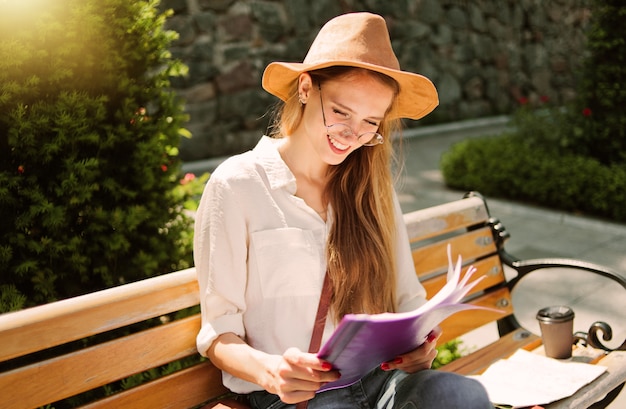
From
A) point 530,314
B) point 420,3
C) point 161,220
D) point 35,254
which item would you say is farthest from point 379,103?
point 420,3

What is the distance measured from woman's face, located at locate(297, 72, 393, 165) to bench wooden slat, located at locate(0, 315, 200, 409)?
67cm

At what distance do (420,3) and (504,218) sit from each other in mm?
6031

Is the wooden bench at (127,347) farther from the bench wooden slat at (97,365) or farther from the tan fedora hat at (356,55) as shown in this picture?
the tan fedora hat at (356,55)

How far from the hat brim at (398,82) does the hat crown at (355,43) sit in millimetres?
27

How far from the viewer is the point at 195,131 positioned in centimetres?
857

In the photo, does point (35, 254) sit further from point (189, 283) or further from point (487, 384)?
point (487, 384)

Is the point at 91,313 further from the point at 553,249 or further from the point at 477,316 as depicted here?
the point at 553,249

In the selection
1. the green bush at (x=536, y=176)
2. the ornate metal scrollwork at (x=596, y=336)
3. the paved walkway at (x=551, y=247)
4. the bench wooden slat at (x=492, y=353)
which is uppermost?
the ornate metal scrollwork at (x=596, y=336)

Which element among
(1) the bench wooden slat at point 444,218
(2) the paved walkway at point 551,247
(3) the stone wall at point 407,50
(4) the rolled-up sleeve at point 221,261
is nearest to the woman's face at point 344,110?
(4) the rolled-up sleeve at point 221,261

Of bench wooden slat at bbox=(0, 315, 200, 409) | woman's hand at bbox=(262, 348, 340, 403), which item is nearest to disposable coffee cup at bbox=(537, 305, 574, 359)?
woman's hand at bbox=(262, 348, 340, 403)

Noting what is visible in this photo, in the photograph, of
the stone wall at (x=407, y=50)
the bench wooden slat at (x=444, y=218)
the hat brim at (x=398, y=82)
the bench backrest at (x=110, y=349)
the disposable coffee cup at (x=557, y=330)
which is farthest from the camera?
the stone wall at (x=407, y=50)

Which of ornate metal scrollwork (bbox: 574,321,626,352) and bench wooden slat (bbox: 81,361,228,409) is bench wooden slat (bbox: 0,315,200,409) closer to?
bench wooden slat (bbox: 81,361,228,409)

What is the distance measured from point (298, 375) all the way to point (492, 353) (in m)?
1.37

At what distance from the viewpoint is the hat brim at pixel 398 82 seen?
1.90 meters
